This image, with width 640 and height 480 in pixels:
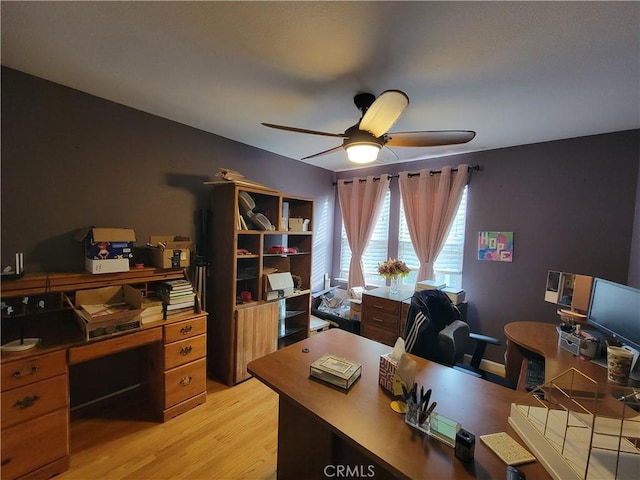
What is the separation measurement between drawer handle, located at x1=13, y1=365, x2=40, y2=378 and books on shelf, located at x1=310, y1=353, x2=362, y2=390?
1600 millimetres

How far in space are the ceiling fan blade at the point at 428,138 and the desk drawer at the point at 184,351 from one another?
2.16m

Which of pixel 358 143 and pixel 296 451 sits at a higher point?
pixel 358 143

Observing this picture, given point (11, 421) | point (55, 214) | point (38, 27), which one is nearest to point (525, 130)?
point (38, 27)

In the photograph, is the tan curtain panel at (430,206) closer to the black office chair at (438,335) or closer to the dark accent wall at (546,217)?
the dark accent wall at (546,217)

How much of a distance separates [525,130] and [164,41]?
2.90 m

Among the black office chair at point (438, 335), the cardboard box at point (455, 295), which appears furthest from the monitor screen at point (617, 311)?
the cardboard box at point (455, 295)

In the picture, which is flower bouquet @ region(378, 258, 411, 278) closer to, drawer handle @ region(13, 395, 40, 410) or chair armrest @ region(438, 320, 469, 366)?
chair armrest @ region(438, 320, 469, 366)

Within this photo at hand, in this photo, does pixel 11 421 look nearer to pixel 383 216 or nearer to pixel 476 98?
pixel 476 98

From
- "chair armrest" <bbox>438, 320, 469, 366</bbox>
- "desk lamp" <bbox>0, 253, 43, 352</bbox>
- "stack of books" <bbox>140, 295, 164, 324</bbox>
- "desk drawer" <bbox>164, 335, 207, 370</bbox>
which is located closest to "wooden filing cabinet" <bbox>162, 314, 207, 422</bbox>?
"desk drawer" <bbox>164, 335, 207, 370</bbox>

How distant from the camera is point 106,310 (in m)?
1.84

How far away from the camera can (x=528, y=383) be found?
5.48 feet

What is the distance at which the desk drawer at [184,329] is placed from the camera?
2041 millimetres

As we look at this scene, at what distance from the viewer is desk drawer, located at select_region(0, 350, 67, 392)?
1.44 meters

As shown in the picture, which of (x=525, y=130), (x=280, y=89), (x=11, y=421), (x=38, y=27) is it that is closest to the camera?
(x=38, y=27)
